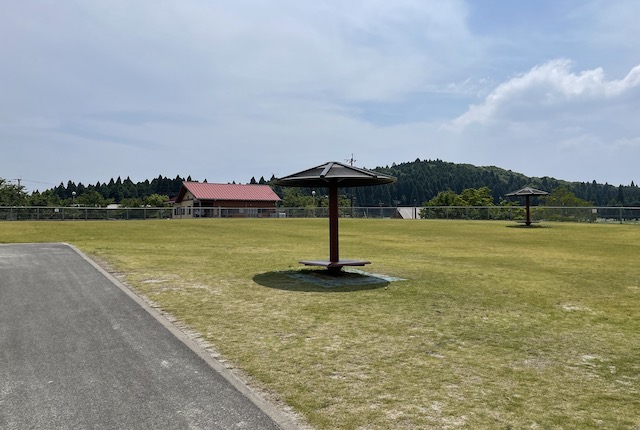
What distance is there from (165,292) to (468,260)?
969cm

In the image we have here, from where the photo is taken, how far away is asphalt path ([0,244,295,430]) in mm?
3688

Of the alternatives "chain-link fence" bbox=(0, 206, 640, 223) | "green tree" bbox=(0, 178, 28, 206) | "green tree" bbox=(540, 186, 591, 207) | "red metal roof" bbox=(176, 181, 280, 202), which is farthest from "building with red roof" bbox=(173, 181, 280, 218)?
"green tree" bbox=(540, 186, 591, 207)

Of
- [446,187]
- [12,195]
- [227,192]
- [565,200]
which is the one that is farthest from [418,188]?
[12,195]

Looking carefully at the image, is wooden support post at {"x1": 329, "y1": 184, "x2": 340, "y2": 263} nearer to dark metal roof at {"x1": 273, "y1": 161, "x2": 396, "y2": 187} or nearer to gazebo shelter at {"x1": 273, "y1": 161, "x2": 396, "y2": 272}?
gazebo shelter at {"x1": 273, "y1": 161, "x2": 396, "y2": 272}

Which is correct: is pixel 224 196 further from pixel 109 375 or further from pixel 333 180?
pixel 109 375

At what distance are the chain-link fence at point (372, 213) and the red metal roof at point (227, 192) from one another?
11350 millimetres

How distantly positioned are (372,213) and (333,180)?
4634 centimetres

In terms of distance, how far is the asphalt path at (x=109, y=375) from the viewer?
3688mm

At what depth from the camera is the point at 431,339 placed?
5.83m

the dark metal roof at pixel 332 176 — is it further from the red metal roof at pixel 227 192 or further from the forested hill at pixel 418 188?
the forested hill at pixel 418 188

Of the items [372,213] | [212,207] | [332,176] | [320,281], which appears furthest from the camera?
[212,207]

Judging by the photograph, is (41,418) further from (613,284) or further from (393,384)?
(613,284)

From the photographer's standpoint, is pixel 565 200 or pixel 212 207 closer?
pixel 212 207

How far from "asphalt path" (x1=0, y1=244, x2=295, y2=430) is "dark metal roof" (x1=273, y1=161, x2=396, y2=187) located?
4.62 m
